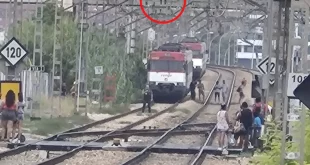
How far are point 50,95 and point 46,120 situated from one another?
17.3ft

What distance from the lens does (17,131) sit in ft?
96.7

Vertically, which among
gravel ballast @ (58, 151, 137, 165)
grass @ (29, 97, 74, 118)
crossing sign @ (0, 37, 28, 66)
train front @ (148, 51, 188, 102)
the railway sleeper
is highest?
crossing sign @ (0, 37, 28, 66)

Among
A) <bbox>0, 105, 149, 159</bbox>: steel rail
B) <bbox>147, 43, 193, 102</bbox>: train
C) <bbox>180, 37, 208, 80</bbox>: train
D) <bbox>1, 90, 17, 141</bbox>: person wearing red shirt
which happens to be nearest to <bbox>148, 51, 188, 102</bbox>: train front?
<bbox>147, 43, 193, 102</bbox>: train

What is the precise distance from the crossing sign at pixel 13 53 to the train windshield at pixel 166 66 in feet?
92.0

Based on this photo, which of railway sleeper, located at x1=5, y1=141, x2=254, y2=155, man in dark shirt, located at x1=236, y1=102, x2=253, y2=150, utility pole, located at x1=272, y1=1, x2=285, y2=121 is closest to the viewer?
man in dark shirt, located at x1=236, y1=102, x2=253, y2=150

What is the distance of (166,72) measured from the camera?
56.0 metres

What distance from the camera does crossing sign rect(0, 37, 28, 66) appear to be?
27609 mm

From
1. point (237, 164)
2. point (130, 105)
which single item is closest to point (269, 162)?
point (237, 164)

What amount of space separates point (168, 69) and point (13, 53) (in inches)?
1128

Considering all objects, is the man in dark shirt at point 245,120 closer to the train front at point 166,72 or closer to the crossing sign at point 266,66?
the crossing sign at point 266,66

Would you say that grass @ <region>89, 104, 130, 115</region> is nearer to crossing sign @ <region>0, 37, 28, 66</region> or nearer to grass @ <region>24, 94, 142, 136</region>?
grass @ <region>24, 94, 142, 136</region>

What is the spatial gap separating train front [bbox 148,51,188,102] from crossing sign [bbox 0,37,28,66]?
27.7 m

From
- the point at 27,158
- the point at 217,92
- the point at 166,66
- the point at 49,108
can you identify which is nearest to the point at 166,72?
the point at 166,66

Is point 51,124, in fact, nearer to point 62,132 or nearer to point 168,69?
point 62,132
